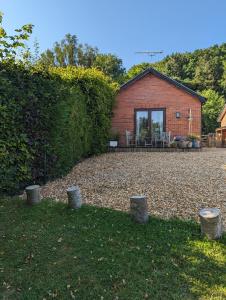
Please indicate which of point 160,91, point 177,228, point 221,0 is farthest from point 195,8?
point 177,228

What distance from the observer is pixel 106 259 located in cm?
347

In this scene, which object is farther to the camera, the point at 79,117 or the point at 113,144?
the point at 113,144

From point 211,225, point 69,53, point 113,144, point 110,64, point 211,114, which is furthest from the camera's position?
point 110,64

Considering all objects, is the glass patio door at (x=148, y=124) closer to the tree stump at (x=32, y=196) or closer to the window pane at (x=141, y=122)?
the window pane at (x=141, y=122)

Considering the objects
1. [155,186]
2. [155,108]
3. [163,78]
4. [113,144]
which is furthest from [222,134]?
[155,186]

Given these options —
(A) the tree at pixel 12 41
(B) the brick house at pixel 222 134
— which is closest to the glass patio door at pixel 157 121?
(B) the brick house at pixel 222 134

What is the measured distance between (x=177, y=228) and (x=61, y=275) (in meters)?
1.72

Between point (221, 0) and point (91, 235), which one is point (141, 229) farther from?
point (221, 0)

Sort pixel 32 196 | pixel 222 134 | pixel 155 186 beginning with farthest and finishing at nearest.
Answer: pixel 222 134, pixel 155 186, pixel 32 196

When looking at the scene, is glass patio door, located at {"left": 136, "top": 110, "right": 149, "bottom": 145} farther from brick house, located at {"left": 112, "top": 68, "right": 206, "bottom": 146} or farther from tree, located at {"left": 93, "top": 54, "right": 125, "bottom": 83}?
tree, located at {"left": 93, "top": 54, "right": 125, "bottom": 83}

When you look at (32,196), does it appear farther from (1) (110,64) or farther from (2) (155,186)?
(1) (110,64)

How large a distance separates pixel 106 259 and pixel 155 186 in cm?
312

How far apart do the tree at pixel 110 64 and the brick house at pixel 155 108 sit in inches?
724

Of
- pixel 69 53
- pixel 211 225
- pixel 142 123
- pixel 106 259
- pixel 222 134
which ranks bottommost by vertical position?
Answer: pixel 106 259
